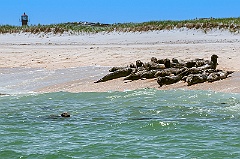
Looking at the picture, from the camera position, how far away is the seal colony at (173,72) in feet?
46.3

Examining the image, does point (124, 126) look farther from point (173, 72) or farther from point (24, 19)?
point (24, 19)

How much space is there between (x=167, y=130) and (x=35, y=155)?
2.33m

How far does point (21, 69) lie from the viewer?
780 inches

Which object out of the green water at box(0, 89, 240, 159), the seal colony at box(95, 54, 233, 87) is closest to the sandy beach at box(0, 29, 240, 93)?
the seal colony at box(95, 54, 233, 87)

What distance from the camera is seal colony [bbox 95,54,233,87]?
46.3ft

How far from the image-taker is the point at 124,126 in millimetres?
9305

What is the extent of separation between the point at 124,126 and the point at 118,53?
1317 cm

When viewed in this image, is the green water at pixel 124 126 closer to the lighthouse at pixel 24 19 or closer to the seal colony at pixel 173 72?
the seal colony at pixel 173 72

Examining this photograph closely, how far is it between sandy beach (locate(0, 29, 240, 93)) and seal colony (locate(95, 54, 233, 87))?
23cm

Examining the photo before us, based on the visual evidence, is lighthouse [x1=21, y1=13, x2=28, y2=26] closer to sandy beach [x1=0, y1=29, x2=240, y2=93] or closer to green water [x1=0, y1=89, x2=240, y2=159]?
sandy beach [x1=0, y1=29, x2=240, y2=93]

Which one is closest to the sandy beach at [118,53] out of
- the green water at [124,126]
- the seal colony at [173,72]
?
the seal colony at [173,72]

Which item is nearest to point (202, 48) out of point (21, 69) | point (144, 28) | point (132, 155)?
point (21, 69)

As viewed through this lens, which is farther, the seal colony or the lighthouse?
the lighthouse

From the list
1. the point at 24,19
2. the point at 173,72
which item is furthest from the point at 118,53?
the point at 24,19
